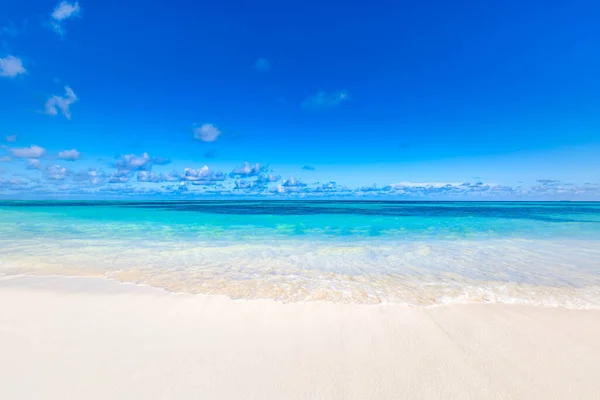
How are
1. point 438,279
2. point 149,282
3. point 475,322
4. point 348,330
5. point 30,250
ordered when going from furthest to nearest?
point 30,250 → point 438,279 → point 149,282 → point 475,322 → point 348,330

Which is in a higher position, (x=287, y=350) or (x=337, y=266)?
(x=287, y=350)

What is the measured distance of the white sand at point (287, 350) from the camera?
2725 mm

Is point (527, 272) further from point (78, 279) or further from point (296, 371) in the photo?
point (78, 279)

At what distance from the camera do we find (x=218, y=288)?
5.61 metres

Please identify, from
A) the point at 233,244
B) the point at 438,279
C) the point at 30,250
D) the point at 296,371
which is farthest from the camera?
the point at 233,244

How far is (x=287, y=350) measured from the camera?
338 centimetres

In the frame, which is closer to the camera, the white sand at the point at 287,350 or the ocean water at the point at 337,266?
the white sand at the point at 287,350

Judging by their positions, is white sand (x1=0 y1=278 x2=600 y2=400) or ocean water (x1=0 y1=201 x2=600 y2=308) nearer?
white sand (x1=0 y1=278 x2=600 y2=400)

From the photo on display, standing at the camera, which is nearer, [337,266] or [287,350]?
[287,350]

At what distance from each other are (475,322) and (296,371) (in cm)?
295

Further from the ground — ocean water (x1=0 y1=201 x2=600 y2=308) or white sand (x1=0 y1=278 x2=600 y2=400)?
white sand (x1=0 y1=278 x2=600 y2=400)

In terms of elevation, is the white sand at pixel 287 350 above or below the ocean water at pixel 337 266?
above

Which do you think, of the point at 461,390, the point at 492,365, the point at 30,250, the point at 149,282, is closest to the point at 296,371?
the point at 461,390

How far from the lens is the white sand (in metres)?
2.72
